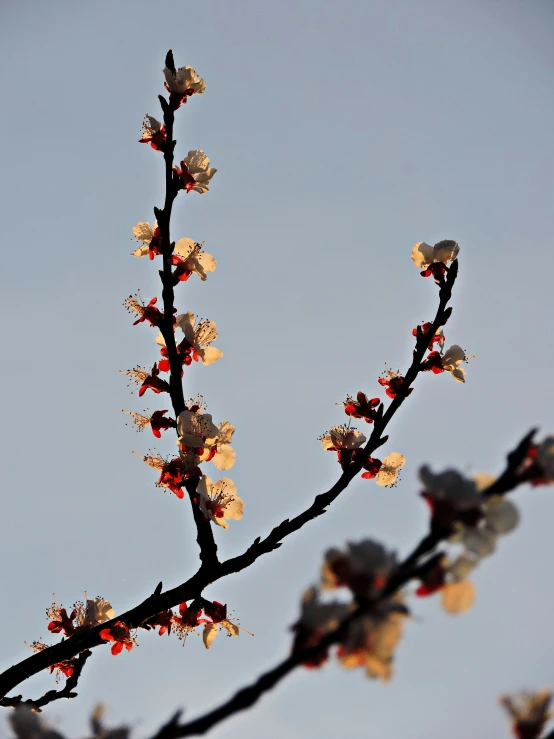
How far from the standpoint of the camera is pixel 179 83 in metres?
4.07

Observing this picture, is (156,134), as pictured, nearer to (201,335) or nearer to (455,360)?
(201,335)

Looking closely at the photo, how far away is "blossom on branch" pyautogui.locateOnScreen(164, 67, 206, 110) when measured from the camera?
4062mm

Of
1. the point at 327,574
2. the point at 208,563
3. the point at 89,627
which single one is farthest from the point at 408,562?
the point at 89,627

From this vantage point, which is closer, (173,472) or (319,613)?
(319,613)

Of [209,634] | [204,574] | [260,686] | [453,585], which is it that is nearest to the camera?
[260,686]

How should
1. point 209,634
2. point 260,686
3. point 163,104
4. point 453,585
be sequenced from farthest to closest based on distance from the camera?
point 163,104, point 209,634, point 453,585, point 260,686

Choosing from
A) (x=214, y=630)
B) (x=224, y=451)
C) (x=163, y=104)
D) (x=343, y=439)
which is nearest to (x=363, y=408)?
(x=343, y=439)

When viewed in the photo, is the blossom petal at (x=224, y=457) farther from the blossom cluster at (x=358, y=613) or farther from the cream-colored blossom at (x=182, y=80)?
the blossom cluster at (x=358, y=613)

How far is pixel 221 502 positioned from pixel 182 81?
7.45 ft

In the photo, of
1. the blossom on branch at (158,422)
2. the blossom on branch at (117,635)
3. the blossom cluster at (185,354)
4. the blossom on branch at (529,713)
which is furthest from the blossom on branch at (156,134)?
the blossom on branch at (529,713)

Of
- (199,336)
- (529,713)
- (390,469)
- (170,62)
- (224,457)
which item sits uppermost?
(170,62)

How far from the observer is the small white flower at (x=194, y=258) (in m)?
4.14

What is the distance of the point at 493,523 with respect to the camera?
185cm

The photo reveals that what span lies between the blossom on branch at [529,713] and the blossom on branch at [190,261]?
279 centimetres
